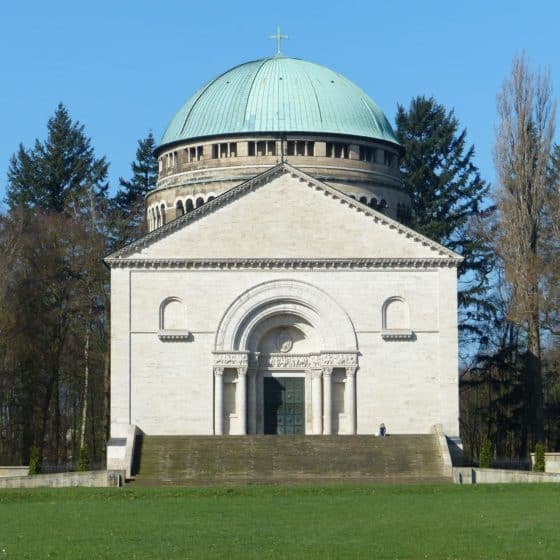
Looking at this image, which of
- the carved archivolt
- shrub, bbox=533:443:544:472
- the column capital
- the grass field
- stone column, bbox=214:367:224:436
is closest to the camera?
the grass field

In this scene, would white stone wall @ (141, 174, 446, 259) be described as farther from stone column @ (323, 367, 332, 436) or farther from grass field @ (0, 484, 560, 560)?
grass field @ (0, 484, 560, 560)

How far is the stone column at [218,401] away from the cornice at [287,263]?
13.1 ft

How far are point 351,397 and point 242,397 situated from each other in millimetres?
4091

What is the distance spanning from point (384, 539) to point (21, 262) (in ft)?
140

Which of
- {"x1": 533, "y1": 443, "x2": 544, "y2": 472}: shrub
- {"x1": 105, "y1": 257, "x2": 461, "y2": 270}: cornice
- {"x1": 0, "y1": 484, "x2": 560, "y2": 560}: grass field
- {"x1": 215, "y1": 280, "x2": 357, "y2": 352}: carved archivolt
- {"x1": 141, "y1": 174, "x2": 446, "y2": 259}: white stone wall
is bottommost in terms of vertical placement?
{"x1": 0, "y1": 484, "x2": 560, "y2": 560}: grass field

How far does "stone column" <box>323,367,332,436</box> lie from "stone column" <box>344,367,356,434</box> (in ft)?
2.10

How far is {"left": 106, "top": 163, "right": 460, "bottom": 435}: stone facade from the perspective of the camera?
60.1 meters

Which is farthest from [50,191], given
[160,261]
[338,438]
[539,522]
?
[539,522]

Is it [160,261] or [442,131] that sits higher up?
[442,131]

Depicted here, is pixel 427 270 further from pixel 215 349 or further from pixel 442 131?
pixel 442 131

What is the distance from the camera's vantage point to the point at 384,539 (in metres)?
30.9

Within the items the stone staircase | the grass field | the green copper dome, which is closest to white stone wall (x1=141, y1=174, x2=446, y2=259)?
the stone staircase

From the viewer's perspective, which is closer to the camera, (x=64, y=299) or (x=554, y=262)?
(x=554, y=262)

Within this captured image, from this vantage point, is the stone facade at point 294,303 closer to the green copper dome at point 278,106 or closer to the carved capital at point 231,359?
the carved capital at point 231,359
